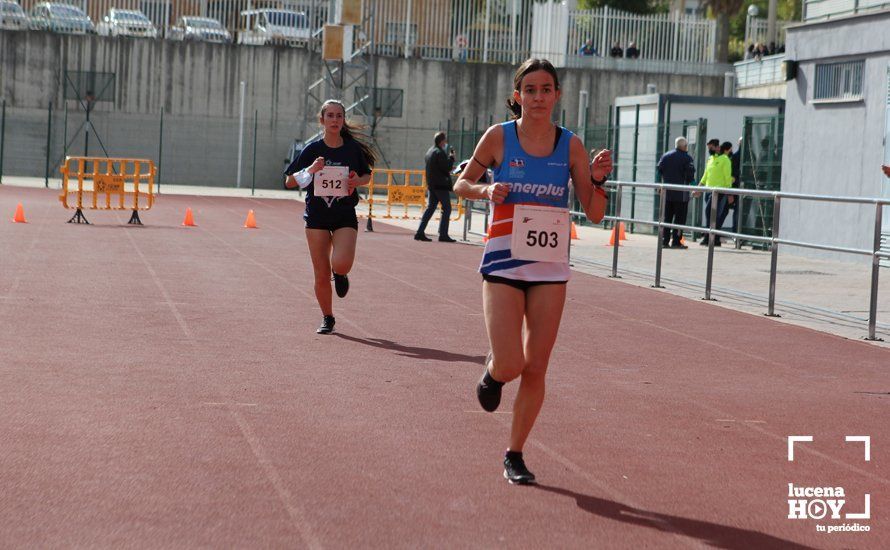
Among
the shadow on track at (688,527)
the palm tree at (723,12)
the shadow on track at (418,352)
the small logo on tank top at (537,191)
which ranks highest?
the palm tree at (723,12)

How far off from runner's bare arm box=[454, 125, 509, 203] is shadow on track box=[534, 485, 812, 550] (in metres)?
1.37

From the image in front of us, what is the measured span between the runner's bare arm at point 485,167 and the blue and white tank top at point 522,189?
0.13 ft

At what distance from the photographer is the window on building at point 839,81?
76.3ft

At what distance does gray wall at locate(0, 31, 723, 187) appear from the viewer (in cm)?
4731

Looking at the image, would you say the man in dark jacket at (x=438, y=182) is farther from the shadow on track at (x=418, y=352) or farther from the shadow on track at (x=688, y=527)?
the shadow on track at (x=688, y=527)

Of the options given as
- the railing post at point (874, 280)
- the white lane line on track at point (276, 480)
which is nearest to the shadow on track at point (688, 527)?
the white lane line on track at point (276, 480)

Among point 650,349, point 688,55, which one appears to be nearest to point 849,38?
point 650,349

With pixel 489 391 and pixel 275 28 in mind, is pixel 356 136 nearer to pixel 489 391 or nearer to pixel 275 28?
pixel 489 391

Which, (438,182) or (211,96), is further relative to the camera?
(211,96)

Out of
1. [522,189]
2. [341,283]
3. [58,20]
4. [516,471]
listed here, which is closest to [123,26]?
[58,20]

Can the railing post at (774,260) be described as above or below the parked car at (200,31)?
below

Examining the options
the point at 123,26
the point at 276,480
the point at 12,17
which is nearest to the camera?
the point at 276,480

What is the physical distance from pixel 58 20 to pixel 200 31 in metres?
4.63

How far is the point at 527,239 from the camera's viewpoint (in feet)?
21.2
